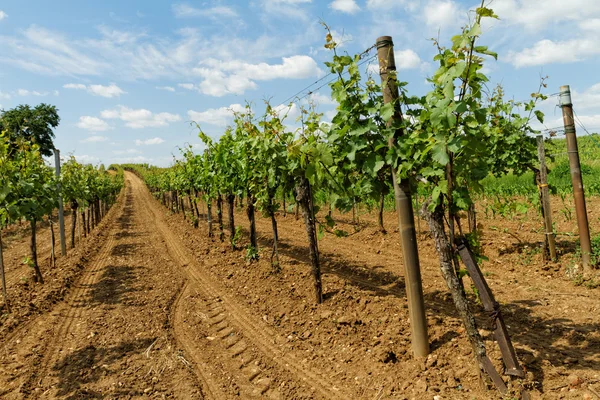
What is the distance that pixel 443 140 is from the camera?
3.19 metres

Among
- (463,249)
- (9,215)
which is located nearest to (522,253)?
(463,249)

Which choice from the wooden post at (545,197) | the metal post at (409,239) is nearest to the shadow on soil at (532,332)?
the metal post at (409,239)

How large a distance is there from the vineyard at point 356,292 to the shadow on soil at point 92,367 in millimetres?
28

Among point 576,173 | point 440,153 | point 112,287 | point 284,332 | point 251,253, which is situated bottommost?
point 284,332

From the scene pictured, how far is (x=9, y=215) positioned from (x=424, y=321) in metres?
7.93

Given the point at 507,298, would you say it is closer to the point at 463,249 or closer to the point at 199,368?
the point at 463,249

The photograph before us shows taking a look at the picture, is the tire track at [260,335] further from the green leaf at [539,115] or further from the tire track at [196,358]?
the green leaf at [539,115]

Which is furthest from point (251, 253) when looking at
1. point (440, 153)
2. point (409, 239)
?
point (440, 153)

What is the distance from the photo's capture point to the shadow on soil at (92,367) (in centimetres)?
460

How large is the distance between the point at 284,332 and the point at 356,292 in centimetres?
151

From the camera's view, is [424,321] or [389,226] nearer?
[424,321]

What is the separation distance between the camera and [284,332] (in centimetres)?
577

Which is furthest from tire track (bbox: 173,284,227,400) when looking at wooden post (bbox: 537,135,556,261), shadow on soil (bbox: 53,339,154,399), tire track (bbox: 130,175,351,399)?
wooden post (bbox: 537,135,556,261)

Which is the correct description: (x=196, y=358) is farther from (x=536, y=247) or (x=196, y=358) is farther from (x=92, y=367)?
(x=536, y=247)
